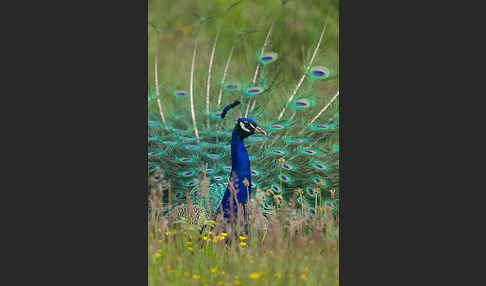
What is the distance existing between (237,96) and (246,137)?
1.62ft

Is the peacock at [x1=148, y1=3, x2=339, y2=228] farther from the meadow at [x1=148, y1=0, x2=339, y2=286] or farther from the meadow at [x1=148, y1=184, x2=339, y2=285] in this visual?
the meadow at [x1=148, y1=184, x2=339, y2=285]

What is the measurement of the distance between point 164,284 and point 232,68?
2.52m

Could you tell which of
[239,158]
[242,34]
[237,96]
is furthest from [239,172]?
[242,34]

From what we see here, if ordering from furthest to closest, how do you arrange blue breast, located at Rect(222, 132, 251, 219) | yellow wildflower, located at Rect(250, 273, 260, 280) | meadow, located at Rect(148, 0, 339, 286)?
blue breast, located at Rect(222, 132, 251, 219), meadow, located at Rect(148, 0, 339, 286), yellow wildflower, located at Rect(250, 273, 260, 280)

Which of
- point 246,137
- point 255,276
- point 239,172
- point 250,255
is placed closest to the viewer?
point 255,276

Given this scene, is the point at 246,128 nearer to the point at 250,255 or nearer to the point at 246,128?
the point at 246,128

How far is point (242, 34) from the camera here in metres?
6.07

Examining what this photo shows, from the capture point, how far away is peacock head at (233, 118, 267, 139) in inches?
238

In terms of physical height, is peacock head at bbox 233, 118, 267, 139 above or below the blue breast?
above

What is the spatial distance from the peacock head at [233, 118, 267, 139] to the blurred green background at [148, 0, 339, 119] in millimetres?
514

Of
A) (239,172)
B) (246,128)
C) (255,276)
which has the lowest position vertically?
(255,276)

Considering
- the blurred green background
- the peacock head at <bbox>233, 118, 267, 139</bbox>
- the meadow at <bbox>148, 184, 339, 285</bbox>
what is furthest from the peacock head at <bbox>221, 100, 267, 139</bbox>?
the meadow at <bbox>148, 184, 339, 285</bbox>

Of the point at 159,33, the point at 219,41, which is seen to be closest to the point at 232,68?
the point at 219,41

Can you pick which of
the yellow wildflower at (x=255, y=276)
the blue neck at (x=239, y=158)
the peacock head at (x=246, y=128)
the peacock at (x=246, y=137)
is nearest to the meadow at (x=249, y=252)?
the yellow wildflower at (x=255, y=276)
